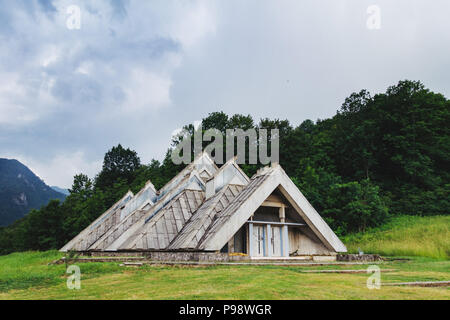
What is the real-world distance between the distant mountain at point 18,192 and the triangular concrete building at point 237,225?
250 ft

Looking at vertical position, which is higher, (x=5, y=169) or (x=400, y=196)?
(x=5, y=169)

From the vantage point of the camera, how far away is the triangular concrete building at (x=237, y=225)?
13.6 m

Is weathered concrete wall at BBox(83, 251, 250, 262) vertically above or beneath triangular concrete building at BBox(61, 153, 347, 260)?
beneath

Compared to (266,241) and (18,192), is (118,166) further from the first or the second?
(18,192)

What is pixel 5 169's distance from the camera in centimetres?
14412

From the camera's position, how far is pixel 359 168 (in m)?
46.4

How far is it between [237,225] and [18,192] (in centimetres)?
12484

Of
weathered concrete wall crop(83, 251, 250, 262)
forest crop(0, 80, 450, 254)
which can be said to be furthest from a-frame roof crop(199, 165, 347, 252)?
forest crop(0, 80, 450, 254)

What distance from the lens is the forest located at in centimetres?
3102

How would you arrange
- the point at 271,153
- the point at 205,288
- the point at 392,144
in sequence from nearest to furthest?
the point at 205,288 → the point at 392,144 → the point at 271,153

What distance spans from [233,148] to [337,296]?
41.3 m

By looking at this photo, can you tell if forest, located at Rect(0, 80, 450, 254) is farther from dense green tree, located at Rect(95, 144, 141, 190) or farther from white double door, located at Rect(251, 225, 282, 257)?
white double door, located at Rect(251, 225, 282, 257)
